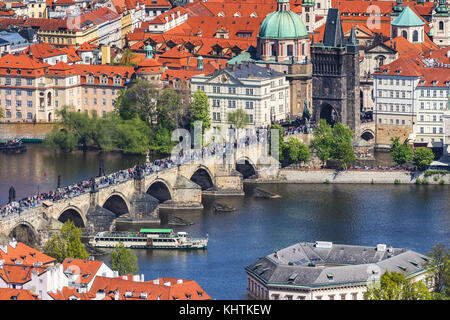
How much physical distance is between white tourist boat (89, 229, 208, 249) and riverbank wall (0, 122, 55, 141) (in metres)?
38.8

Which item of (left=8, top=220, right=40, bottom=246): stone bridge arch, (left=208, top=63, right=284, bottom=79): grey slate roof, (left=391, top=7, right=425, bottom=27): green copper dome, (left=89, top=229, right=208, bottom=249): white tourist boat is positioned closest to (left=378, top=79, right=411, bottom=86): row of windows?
(left=208, top=63, right=284, bottom=79): grey slate roof

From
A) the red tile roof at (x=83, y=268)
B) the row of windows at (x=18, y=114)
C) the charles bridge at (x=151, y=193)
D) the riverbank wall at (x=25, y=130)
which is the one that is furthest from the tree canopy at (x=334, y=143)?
the red tile roof at (x=83, y=268)

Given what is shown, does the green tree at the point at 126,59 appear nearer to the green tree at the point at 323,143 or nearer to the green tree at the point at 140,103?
the green tree at the point at 140,103

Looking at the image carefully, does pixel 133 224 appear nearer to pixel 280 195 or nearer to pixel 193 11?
pixel 280 195

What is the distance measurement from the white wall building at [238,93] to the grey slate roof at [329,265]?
45652 mm

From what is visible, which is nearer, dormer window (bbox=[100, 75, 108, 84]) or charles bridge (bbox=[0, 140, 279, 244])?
charles bridge (bbox=[0, 140, 279, 244])

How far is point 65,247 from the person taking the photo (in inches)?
2813

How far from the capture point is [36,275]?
61.7 m

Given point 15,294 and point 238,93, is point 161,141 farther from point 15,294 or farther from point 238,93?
point 15,294

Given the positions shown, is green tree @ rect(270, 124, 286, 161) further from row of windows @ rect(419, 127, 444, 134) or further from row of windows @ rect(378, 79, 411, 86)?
row of windows @ rect(419, 127, 444, 134)

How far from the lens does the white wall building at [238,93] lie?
374ft

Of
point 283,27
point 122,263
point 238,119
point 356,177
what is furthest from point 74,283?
point 283,27

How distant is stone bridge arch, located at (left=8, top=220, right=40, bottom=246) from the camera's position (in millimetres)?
78625
